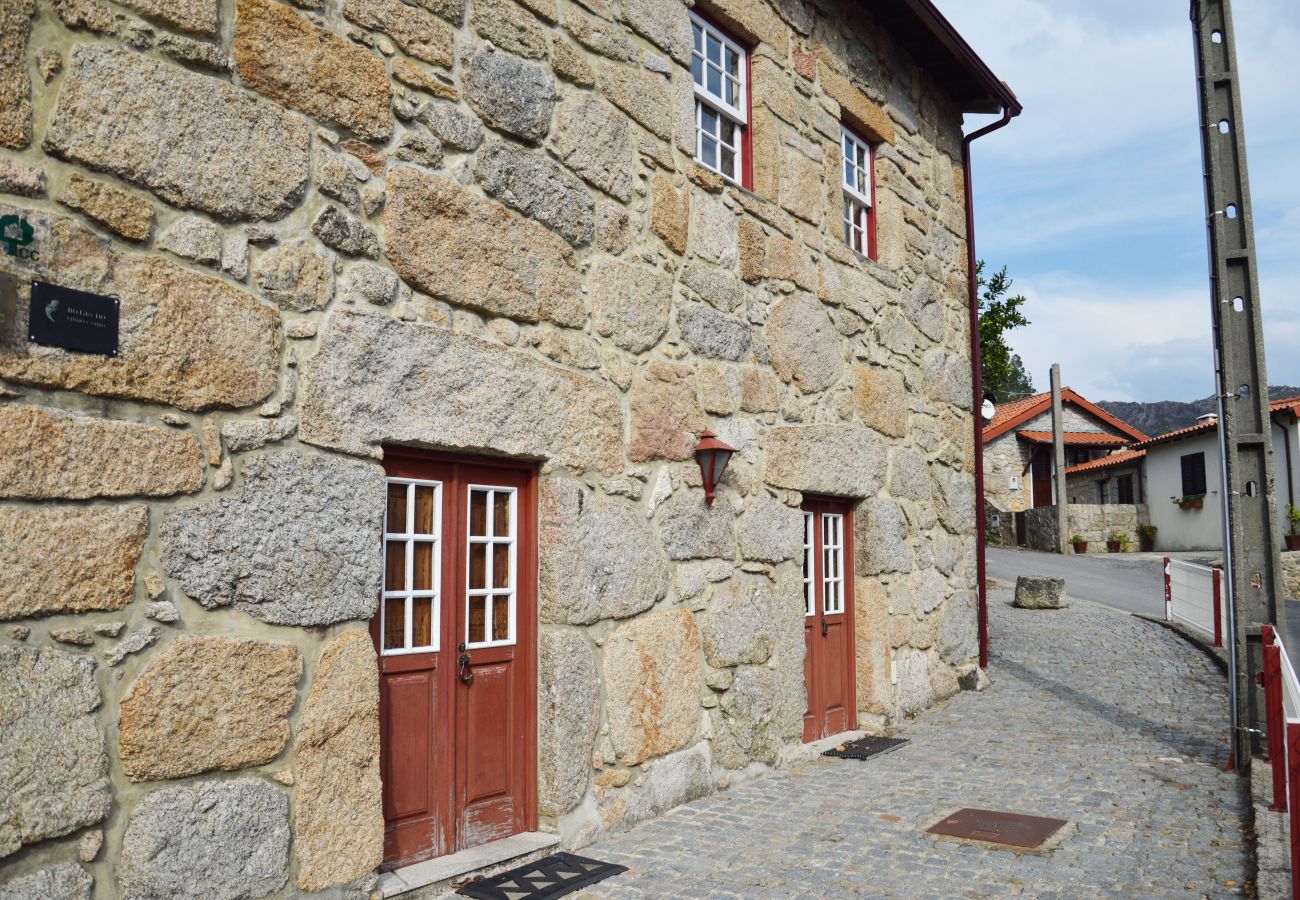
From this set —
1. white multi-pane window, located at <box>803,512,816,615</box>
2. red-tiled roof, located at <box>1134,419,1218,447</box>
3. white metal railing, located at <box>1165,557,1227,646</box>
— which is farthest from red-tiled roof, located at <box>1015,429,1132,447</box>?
white multi-pane window, located at <box>803,512,816,615</box>

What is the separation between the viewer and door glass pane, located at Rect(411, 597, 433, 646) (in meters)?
4.18

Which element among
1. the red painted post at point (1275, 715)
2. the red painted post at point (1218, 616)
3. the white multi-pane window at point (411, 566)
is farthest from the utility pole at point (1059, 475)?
the white multi-pane window at point (411, 566)

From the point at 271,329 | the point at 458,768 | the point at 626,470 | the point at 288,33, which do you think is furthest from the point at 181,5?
the point at 458,768

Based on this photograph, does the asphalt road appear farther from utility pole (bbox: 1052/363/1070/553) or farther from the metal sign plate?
the metal sign plate

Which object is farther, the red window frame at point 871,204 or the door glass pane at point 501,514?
the red window frame at point 871,204

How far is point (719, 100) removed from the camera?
6180 millimetres

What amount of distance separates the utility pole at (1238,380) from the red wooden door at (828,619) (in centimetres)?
243

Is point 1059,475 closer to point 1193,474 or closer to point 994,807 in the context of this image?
point 1193,474

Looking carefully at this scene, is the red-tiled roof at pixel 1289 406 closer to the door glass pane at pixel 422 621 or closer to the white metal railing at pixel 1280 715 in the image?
the white metal railing at pixel 1280 715

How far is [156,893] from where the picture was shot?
3021 millimetres

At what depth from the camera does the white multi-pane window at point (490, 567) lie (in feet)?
14.6

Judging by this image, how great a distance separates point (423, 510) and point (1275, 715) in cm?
450

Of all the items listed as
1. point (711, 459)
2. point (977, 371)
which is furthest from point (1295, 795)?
point (977, 371)

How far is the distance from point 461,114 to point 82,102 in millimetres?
1605
